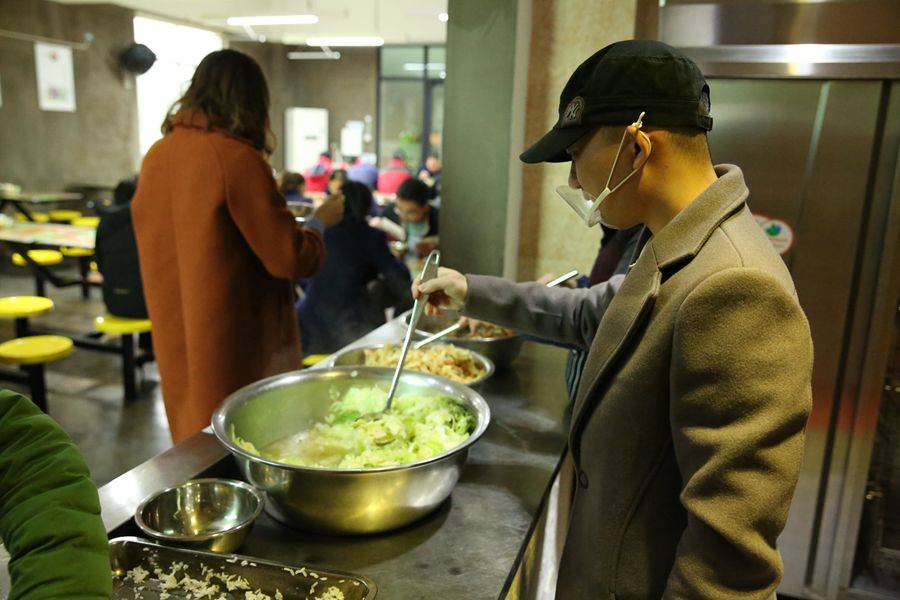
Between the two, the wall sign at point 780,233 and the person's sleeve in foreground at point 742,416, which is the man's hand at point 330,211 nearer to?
the wall sign at point 780,233

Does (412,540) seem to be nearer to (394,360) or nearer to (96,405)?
(394,360)

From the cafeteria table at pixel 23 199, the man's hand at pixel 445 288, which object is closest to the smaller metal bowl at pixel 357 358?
the man's hand at pixel 445 288

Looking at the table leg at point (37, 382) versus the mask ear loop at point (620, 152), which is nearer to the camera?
the mask ear loop at point (620, 152)

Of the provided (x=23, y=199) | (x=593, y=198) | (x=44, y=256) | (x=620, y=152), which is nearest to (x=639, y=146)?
(x=620, y=152)

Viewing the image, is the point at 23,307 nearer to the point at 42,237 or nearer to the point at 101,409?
the point at 101,409

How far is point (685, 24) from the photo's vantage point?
2580mm

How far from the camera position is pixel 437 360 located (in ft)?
6.82

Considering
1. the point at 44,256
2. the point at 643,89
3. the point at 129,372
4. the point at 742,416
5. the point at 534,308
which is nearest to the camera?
the point at 742,416

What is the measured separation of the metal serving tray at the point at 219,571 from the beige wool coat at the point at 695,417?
44cm

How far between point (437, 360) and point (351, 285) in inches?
Result: 75.0

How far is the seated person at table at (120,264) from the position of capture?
4.36 m

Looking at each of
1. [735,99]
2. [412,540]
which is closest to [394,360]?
[412,540]

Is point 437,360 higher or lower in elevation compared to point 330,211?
lower

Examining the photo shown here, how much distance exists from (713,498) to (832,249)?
212cm
